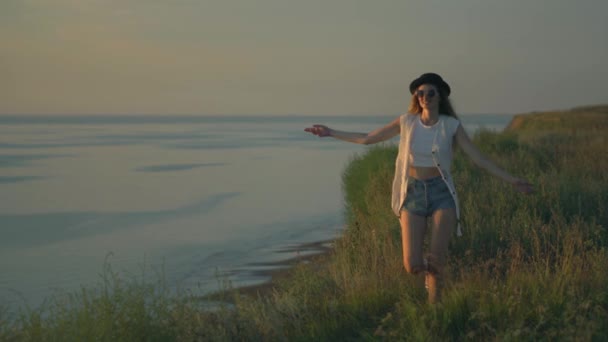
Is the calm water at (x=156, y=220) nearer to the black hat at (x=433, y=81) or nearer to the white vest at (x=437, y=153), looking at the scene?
the white vest at (x=437, y=153)

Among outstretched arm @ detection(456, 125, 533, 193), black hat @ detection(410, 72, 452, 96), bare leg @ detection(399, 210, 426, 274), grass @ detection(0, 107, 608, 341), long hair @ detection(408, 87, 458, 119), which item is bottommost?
grass @ detection(0, 107, 608, 341)

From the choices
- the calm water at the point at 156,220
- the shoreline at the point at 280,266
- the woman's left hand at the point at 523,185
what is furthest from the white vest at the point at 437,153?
the calm water at the point at 156,220

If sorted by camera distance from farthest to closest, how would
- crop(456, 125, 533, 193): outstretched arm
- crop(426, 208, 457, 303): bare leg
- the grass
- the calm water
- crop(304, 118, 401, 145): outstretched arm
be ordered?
the calm water, crop(304, 118, 401, 145): outstretched arm, crop(456, 125, 533, 193): outstretched arm, crop(426, 208, 457, 303): bare leg, the grass

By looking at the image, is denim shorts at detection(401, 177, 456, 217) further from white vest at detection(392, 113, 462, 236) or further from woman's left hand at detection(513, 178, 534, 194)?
woman's left hand at detection(513, 178, 534, 194)

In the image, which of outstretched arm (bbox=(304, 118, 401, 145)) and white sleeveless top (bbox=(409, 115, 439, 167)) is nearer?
white sleeveless top (bbox=(409, 115, 439, 167))

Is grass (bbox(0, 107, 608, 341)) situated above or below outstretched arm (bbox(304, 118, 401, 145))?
below

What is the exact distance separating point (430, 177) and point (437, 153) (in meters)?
0.21

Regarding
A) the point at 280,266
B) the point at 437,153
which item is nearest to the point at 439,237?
the point at 437,153

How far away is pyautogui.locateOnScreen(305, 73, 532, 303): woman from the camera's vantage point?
5.46 m

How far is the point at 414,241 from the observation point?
5477mm

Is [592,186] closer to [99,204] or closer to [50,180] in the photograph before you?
[99,204]

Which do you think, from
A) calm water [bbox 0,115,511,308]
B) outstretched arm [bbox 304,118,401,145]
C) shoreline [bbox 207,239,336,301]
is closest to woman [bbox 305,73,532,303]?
outstretched arm [bbox 304,118,401,145]

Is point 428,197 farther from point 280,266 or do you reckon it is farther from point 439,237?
point 280,266

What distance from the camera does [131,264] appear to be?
12.8 m
